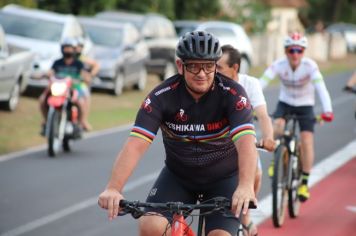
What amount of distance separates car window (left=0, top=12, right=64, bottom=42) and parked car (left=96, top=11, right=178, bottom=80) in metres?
6.51

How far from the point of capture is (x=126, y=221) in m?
11.7

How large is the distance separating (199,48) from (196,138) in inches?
23.2

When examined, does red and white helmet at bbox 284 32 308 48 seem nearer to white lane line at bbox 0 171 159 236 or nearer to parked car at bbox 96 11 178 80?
white lane line at bbox 0 171 159 236

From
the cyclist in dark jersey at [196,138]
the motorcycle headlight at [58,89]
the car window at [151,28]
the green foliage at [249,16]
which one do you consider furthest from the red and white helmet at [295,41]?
the green foliage at [249,16]

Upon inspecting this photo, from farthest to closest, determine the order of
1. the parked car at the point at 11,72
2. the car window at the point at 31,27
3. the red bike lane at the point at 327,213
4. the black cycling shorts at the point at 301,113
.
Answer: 1. the car window at the point at 31,27
2. the parked car at the point at 11,72
3. the black cycling shorts at the point at 301,113
4. the red bike lane at the point at 327,213

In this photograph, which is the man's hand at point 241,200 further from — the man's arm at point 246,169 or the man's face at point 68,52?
the man's face at point 68,52

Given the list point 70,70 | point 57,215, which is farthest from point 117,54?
point 57,215

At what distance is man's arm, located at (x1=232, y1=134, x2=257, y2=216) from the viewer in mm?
5852

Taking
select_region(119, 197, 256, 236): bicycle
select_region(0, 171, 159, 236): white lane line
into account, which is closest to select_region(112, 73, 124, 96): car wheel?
select_region(0, 171, 159, 236): white lane line

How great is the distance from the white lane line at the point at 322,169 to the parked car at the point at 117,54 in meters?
8.62

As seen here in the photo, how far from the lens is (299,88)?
1254cm

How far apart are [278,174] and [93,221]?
1.98 meters

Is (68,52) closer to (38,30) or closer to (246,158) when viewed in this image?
(38,30)

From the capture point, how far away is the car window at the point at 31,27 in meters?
25.7
